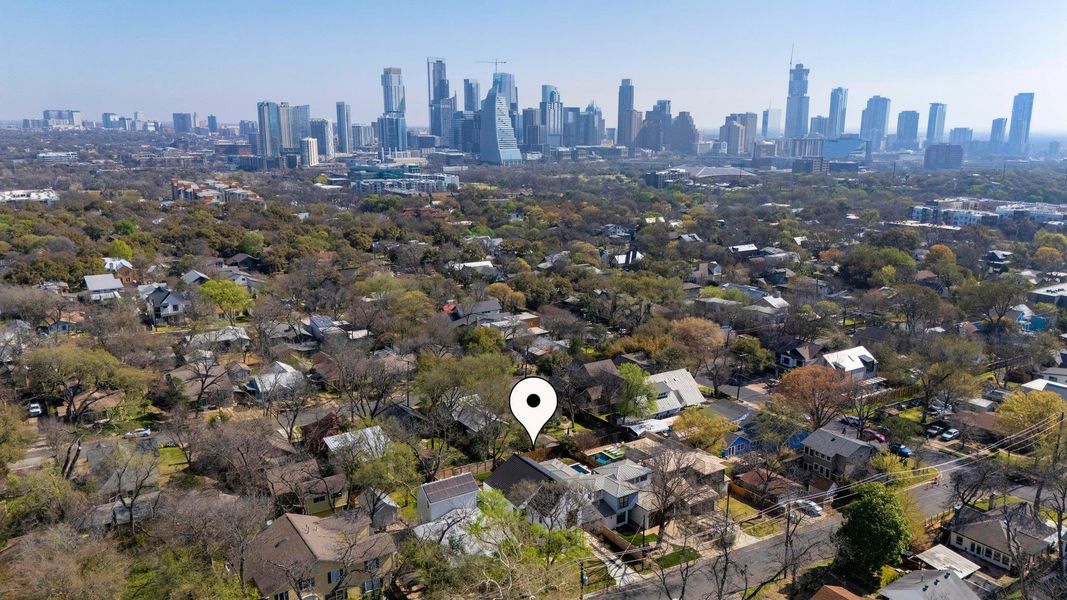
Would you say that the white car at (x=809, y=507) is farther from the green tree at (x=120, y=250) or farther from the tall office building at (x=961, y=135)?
the tall office building at (x=961, y=135)

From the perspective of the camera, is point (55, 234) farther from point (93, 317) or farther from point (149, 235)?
point (93, 317)

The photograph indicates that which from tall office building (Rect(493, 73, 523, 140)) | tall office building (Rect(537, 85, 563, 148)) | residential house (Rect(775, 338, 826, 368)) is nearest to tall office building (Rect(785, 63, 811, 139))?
tall office building (Rect(537, 85, 563, 148))

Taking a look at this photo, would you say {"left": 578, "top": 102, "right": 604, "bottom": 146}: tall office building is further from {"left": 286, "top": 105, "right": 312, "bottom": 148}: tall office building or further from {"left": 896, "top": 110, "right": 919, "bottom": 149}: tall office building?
{"left": 896, "top": 110, "right": 919, "bottom": 149}: tall office building

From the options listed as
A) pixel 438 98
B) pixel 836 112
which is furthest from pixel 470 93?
pixel 836 112

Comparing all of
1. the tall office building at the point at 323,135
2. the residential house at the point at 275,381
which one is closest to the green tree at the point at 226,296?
the residential house at the point at 275,381

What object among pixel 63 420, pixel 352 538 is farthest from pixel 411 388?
pixel 63 420
